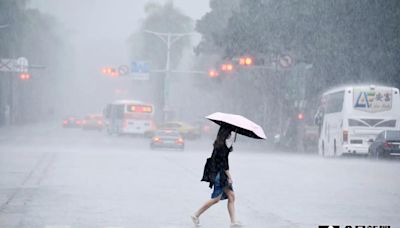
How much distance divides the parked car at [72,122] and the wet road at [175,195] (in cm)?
6783

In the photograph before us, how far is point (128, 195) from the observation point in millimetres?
19594

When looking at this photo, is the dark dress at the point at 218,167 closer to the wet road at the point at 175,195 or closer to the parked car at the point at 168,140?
the wet road at the point at 175,195

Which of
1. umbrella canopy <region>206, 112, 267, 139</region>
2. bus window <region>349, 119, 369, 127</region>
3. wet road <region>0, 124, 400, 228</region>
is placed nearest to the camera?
umbrella canopy <region>206, 112, 267, 139</region>

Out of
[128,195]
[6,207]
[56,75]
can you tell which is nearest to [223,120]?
[6,207]

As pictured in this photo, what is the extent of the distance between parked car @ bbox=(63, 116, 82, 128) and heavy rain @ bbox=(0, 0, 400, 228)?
4.8 inches

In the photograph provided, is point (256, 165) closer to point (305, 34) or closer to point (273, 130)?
point (305, 34)

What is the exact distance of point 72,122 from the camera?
101 metres

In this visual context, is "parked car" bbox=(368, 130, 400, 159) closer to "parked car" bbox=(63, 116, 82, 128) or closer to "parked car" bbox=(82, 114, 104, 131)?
"parked car" bbox=(82, 114, 104, 131)

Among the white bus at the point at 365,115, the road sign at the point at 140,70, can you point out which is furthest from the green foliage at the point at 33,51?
the white bus at the point at 365,115

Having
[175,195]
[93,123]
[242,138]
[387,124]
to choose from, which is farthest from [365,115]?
[93,123]

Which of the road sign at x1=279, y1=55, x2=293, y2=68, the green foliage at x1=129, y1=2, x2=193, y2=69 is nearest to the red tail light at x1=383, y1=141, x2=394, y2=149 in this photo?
the road sign at x1=279, y1=55, x2=293, y2=68

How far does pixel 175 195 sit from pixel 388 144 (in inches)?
837

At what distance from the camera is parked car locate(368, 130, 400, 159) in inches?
1532

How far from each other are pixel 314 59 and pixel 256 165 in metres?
24.8
